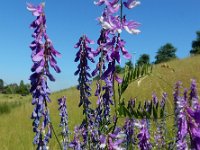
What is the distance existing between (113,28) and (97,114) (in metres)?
1.78

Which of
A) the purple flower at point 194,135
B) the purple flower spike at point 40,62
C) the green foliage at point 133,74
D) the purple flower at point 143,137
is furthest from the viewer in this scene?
the purple flower at point 143,137

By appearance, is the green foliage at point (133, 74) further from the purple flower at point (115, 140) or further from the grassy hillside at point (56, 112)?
the grassy hillside at point (56, 112)

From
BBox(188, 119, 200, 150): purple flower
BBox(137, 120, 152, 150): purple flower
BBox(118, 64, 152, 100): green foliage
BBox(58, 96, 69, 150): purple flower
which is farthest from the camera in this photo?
BBox(58, 96, 69, 150): purple flower

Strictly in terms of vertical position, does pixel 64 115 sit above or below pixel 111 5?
below

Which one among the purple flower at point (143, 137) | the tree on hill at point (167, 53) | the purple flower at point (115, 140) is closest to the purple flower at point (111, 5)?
the purple flower at point (115, 140)

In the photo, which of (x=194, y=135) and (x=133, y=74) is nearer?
(x=194, y=135)

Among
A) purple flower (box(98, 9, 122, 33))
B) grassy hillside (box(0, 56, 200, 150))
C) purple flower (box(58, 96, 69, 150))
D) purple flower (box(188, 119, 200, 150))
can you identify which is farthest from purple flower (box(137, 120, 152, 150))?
grassy hillside (box(0, 56, 200, 150))

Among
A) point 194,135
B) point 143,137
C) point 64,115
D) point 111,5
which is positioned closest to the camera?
point 194,135

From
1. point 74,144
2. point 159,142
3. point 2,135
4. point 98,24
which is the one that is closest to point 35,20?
point 98,24

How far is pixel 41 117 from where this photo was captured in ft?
8.63

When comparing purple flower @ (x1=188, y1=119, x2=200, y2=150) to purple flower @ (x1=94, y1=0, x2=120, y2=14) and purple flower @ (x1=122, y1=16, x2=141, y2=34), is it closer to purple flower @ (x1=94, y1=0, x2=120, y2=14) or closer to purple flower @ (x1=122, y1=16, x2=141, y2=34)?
purple flower @ (x1=122, y1=16, x2=141, y2=34)

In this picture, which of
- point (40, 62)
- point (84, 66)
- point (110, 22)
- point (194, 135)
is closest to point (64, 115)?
point (84, 66)

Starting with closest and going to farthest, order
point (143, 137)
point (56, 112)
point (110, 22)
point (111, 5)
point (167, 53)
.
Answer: point (110, 22)
point (111, 5)
point (143, 137)
point (56, 112)
point (167, 53)

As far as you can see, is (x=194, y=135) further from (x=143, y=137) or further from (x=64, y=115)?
(x=64, y=115)
